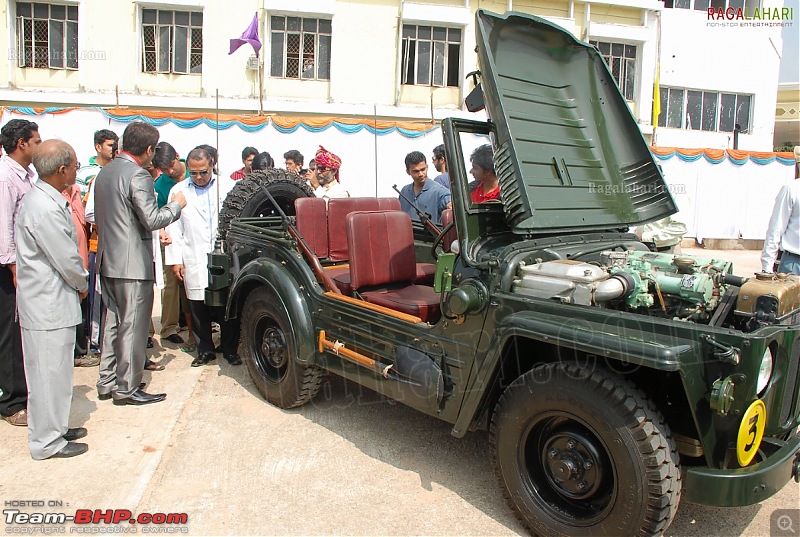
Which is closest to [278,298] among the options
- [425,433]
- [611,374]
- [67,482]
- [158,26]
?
[425,433]

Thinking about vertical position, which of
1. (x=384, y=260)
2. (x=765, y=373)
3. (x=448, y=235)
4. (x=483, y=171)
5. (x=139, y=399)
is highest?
(x=483, y=171)

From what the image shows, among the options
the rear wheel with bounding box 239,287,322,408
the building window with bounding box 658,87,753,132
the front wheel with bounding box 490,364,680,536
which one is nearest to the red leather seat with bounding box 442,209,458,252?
the rear wheel with bounding box 239,287,322,408

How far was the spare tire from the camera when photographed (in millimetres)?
5410

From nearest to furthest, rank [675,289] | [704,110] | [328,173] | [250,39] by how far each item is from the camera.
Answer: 1. [675,289]
2. [328,173]
3. [250,39]
4. [704,110]

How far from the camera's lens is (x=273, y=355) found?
4.55 m

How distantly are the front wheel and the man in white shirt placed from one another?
10.5ft

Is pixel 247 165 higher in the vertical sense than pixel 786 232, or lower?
higher

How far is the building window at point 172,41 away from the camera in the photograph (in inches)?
652

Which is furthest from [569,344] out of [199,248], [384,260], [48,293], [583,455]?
[199,248]

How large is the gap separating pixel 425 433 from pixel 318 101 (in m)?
14.4

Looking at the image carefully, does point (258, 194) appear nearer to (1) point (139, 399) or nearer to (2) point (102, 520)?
(1) point (139, 399)

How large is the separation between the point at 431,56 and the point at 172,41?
23.4ft

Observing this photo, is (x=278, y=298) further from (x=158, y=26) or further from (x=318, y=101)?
(x=158, y=26)

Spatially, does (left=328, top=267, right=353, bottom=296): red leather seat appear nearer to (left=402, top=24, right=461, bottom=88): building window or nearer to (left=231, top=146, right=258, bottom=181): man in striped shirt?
(left=231, top=146, right=258, bottom=181): man in striped shirt
